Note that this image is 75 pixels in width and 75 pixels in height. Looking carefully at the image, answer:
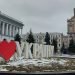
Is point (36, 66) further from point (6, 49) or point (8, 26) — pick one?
point (8, 26)

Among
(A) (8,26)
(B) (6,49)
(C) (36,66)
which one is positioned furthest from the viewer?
(A) (8,26)

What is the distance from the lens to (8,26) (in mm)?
64812

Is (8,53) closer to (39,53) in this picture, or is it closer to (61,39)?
(39,53)

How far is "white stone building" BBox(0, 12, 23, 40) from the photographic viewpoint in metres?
59.3

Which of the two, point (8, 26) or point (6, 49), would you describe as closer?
point (6, 49)

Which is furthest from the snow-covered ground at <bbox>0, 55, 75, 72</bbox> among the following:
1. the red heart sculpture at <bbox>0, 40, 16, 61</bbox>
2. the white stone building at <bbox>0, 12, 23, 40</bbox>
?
the white stone building at <bbox>0, 12, 23, 40</bbox>

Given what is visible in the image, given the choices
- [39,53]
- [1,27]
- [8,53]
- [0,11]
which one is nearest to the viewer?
[8,53]

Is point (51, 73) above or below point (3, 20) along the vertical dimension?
below

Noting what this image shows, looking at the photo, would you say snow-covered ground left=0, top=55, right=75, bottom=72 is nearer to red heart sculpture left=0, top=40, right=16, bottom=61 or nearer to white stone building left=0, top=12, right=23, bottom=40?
red heart sculpture left=0, top=40, right=16, bottom=61

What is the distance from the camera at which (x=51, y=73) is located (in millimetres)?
7184

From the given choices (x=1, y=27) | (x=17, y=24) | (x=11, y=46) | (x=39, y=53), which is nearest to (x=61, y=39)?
(x=17, y=24)

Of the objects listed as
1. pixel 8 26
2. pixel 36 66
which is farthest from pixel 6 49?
pixel 8 26

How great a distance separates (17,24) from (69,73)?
62402 mm

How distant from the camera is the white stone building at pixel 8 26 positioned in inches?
2336
